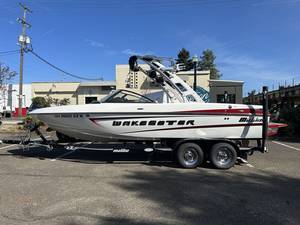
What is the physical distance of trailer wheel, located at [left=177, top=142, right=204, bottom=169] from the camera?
28.1 ft

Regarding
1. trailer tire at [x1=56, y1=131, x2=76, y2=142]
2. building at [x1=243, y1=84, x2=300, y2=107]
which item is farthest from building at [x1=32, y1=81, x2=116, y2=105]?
trailer tire at [x1=56, y1=131, x2=76, y2=142]

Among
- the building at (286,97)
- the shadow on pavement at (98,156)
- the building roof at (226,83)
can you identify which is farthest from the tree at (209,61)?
the shadow on pavement at (98,156)

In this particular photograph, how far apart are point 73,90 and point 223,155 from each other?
46993 millimetres

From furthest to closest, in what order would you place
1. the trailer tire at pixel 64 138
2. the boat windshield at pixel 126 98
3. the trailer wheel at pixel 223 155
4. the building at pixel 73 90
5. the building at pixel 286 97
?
the building at pixel 73 90, the building at pixel 286 97, the trailer tire at pixel 64 138, the boat windshield at pixel 126 98, the trailer wheel at pixel 223 155

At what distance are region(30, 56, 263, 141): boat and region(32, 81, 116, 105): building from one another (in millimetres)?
41501

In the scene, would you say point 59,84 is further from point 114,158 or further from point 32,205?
point 32,205

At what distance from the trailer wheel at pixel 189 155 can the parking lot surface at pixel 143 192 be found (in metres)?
0.24

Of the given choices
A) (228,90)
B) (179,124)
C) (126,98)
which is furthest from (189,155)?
(228,90)

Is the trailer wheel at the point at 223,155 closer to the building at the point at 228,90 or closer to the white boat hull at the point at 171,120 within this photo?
the white boat hull at the point at 171,120

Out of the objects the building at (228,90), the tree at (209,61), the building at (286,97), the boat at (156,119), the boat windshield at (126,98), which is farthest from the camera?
the tree at (209,61)

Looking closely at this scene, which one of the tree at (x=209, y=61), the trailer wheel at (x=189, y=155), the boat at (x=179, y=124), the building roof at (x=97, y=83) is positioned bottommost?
the trailer wheel at (x=189, y=155)

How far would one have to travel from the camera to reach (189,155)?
28.4 ft

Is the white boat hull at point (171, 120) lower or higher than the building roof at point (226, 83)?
lower

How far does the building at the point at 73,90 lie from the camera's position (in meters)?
50.9
